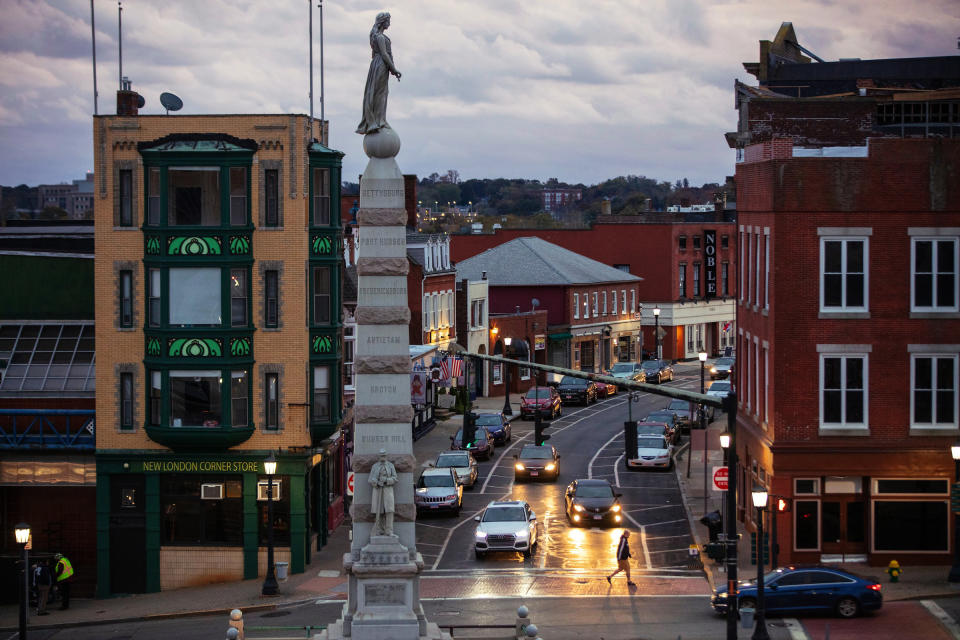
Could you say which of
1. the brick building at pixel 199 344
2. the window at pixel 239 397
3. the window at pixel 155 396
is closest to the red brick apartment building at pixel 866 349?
the brick building at pixel 199 344

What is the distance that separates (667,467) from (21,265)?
90.0 ft

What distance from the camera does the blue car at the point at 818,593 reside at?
110ft

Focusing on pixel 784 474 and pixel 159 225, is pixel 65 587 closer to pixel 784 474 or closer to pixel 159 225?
pixel 159 225

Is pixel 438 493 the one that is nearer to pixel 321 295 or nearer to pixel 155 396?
pixel 321 295

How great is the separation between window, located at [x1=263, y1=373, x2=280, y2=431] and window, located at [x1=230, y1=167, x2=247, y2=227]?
4.78 meters

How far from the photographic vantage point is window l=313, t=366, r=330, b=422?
1670 inches

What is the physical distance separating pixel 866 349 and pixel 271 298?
17.5 m

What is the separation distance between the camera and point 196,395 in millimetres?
41469

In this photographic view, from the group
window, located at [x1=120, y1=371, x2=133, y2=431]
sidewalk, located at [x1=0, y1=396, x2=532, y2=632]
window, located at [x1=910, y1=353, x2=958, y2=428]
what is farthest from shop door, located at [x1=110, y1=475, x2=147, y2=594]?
window, located at [x1=910, y1=353, x2=958, y2=428]

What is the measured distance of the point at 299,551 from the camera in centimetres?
4116

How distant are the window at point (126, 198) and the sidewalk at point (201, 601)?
11135mm

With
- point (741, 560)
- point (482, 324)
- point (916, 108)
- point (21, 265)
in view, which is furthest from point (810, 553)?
point (482, 324)

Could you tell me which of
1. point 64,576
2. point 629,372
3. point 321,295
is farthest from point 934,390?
point 629,372

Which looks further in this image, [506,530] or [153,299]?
[506,530]
